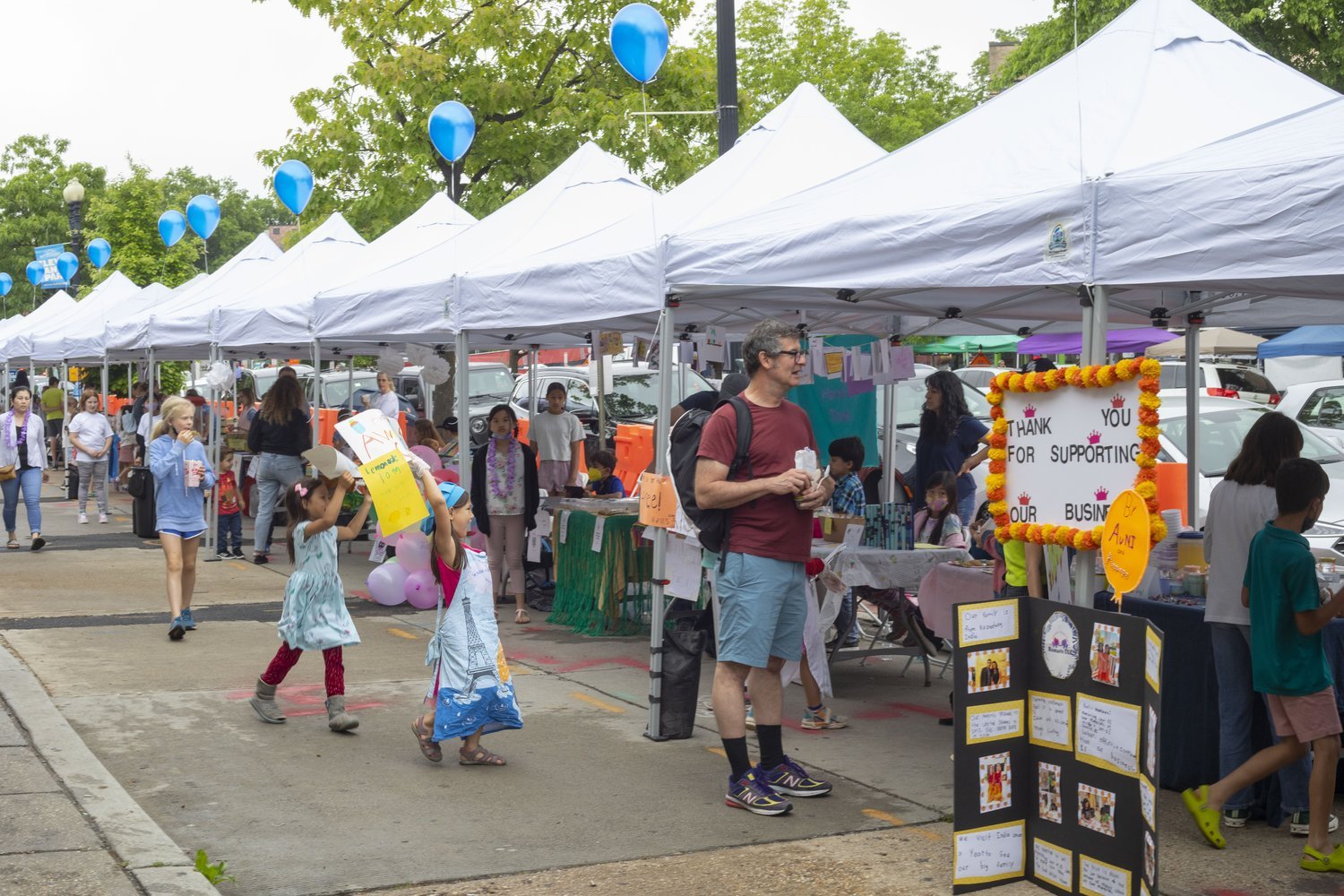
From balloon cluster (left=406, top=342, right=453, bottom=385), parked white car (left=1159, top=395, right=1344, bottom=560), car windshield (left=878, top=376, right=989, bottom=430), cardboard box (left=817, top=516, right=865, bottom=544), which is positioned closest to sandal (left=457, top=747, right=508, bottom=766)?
cardboard box (left=817, top=516, right=865, bottom=544)

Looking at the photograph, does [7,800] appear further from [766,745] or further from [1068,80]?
[1068,80]

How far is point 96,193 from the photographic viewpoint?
6469cm

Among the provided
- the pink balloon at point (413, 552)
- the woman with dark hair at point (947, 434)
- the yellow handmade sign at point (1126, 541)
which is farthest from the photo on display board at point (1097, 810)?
the woman with dark hair at point (947, 434)

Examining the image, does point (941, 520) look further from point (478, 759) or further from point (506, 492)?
point (478, 759)

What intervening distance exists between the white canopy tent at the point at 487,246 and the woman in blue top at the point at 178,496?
6.41 ft

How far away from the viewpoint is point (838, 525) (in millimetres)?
8445

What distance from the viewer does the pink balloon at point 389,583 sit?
39.3 ft

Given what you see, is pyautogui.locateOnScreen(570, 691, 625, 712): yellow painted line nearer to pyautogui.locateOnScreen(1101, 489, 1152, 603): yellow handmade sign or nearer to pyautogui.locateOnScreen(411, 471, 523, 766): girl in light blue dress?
pyautogui.locateOnScreen(411, 471, 523, 766): girl in light blue dress

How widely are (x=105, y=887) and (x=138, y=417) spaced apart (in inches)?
789

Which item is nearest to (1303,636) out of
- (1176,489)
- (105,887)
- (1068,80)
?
(1068,80)

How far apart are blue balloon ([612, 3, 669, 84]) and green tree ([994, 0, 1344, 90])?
681 inches

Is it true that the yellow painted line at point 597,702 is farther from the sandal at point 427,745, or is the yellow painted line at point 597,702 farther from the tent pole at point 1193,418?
the tent pole at point 1193,418

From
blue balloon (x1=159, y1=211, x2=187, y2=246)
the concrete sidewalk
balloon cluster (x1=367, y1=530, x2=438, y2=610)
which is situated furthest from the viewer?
blue balloon (x1=159, y1=211, x2=187, y2=246)

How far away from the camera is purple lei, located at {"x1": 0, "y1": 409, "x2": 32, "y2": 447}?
15.4m
